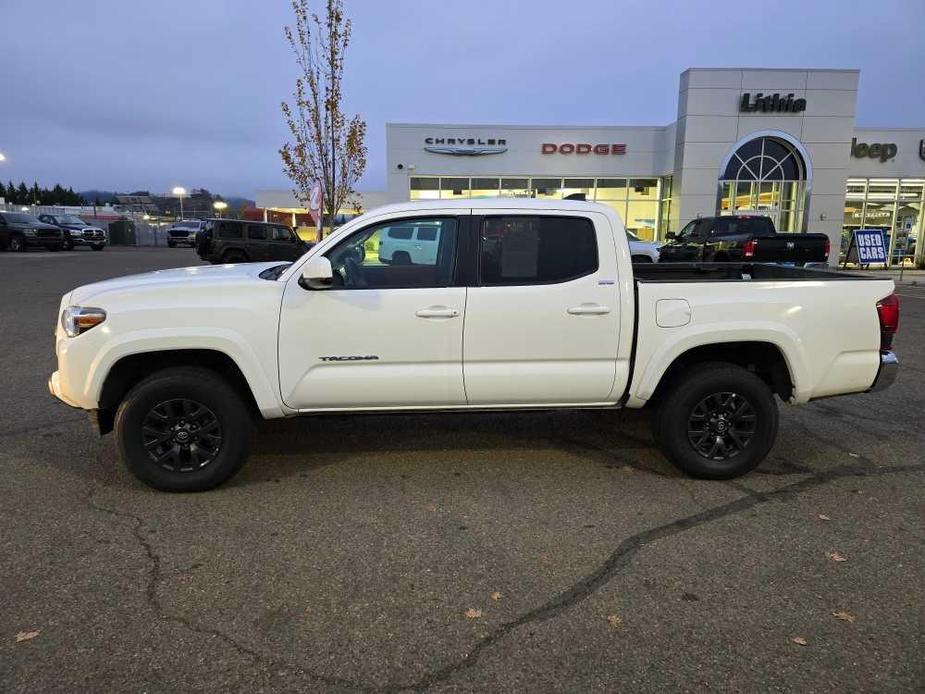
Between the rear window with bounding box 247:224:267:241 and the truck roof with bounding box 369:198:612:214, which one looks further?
the rear window with bounding box 247:224:267:241

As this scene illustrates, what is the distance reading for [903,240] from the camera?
89.1 feet

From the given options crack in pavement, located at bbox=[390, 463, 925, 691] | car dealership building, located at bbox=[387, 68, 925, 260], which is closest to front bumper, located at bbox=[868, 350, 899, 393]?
crack in pavement, located at bbox=[390, 463, 925, 691]

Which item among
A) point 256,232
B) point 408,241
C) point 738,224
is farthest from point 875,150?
point 408,241

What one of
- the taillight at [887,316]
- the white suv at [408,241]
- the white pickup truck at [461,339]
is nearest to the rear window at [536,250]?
the white pickup truck at [461,339]

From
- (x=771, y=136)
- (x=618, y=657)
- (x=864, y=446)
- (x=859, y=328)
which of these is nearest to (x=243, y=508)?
(x=618, y=657)

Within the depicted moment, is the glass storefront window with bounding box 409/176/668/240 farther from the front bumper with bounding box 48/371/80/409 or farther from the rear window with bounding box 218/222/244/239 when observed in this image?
the front bumper with bounding box 48/371/80/409

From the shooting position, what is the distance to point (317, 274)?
4078 mm

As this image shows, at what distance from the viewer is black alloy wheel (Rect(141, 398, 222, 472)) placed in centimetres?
422

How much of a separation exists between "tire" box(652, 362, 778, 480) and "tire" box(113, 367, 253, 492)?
9.12 ft

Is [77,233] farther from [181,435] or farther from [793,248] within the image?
[181,435]

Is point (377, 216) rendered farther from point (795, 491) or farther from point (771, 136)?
point (771, 136)

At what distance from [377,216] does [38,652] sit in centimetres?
290

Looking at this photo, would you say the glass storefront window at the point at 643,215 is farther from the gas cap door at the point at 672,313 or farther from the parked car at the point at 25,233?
the parked car at the point at 25,233

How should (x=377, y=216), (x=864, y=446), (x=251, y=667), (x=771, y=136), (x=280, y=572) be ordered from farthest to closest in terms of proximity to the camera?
(x=771, y=136) → (x=864, y=446) → (x=377, y=216) → (x=280, y=572) → (x=251, y=667)
